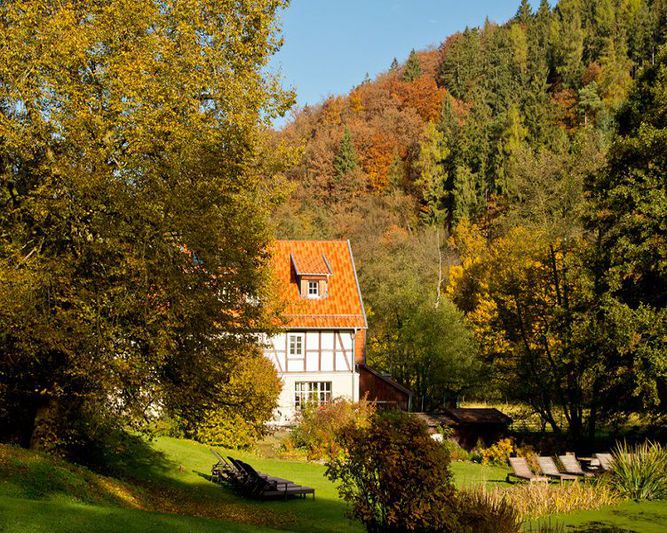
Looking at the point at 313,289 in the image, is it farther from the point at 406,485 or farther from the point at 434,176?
the point at 434,176

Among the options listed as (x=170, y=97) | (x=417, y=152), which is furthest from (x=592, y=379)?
(x=417, y=152)

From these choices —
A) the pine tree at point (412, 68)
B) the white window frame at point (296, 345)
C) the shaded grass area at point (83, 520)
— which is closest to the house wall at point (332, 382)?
the white window frame at point (296, 345)

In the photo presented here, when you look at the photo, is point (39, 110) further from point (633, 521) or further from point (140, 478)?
point (633, 521)

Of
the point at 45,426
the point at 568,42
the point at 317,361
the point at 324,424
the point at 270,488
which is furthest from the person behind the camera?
the point at 568,42

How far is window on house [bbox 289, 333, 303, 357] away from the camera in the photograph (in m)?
39.2

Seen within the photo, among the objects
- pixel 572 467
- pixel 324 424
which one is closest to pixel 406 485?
pixel 572 467

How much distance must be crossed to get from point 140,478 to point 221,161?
384 inches

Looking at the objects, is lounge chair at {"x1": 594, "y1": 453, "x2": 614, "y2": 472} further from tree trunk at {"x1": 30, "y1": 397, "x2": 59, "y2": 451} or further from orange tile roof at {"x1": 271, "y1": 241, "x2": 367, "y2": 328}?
orange tile roof at {"x1": 271, "y1": 241, "x2": 367, "y2": 328}

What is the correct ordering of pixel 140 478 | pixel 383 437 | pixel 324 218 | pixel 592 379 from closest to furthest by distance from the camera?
pixel 383 437 < pixel 140 478 < pixel 592 379 < pixel 324 218

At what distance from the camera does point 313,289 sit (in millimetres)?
40750

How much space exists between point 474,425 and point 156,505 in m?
19.7

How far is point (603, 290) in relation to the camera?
2586 centimetres

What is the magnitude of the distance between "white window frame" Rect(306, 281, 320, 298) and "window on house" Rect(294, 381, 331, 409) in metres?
4.99

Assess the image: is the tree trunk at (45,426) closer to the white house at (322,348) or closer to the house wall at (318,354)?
the white house at (322,348)
